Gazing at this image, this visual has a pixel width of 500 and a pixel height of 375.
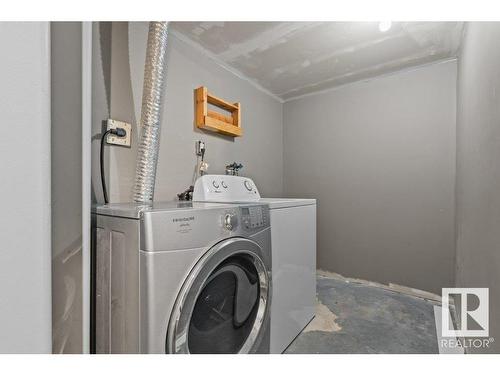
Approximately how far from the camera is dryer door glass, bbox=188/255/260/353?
35.8 inches

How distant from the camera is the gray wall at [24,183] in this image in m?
0.45

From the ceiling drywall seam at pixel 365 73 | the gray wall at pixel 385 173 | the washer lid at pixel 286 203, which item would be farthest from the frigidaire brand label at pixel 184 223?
the ceiling drywall seam at pixel 365 73

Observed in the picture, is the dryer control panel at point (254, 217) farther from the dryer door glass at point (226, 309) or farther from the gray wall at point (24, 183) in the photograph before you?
the gray wall at point (24, 183)

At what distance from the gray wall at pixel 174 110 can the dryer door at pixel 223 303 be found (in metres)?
0.83

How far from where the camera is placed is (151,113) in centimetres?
131

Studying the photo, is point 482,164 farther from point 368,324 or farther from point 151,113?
point 151,113

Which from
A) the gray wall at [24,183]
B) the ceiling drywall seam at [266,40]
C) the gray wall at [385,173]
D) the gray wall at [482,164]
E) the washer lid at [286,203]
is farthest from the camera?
the gray wall at [385,173]

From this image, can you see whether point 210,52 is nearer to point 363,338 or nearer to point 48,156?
point 48,156

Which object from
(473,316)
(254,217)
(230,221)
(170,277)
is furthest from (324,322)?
(170,277)

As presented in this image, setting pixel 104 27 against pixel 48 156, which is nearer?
→ pixel 48 156

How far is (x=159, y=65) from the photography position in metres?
1.34

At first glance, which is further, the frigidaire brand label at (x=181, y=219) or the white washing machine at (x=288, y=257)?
the white washing machine at (x=288, y=257)

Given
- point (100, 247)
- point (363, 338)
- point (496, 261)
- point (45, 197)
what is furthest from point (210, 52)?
point (363, 338)

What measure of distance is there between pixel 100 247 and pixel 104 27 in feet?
4.11
